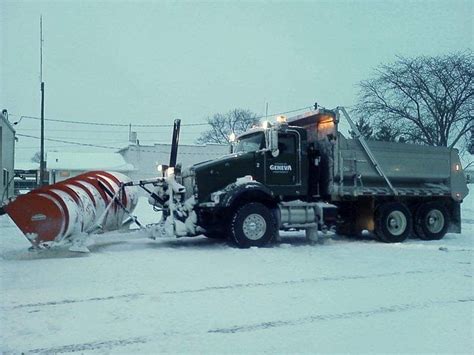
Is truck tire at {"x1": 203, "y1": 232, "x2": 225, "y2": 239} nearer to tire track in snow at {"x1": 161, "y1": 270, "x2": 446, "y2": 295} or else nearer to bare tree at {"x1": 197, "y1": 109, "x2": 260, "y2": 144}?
tire track in snow at {"x1": 161, "y1": 270, "x2": 446, "y2": 295}

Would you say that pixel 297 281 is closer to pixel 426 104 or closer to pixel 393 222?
pixel 393 222

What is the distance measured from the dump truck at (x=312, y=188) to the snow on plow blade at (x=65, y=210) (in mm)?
1023

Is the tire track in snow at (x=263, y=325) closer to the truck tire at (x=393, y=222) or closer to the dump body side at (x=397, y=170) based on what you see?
the dump body side at (x=397, y=170)

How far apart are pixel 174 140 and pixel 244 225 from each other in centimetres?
228

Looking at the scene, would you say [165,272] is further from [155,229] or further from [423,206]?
[423,206]

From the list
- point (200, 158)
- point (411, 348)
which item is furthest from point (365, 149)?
point (200, 158)

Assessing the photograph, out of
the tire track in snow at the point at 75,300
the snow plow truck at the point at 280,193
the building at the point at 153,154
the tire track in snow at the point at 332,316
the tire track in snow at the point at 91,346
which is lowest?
the tire track in snow at the point at 91,346

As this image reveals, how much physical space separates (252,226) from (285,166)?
5.29 ft

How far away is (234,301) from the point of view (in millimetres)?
5867

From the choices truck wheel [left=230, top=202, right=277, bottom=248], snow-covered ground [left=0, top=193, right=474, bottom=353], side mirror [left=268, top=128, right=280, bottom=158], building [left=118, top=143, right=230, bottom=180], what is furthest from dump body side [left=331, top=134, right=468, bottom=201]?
building [left=118, top=143, right=230, bottom=180]

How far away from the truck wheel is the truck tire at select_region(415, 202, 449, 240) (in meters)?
4.16

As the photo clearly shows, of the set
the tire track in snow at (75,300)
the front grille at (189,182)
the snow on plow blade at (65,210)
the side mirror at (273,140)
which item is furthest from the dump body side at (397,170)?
the tire track in snow at (75,300)

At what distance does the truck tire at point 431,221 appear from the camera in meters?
12.4

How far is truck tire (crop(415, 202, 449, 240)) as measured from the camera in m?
12.4
